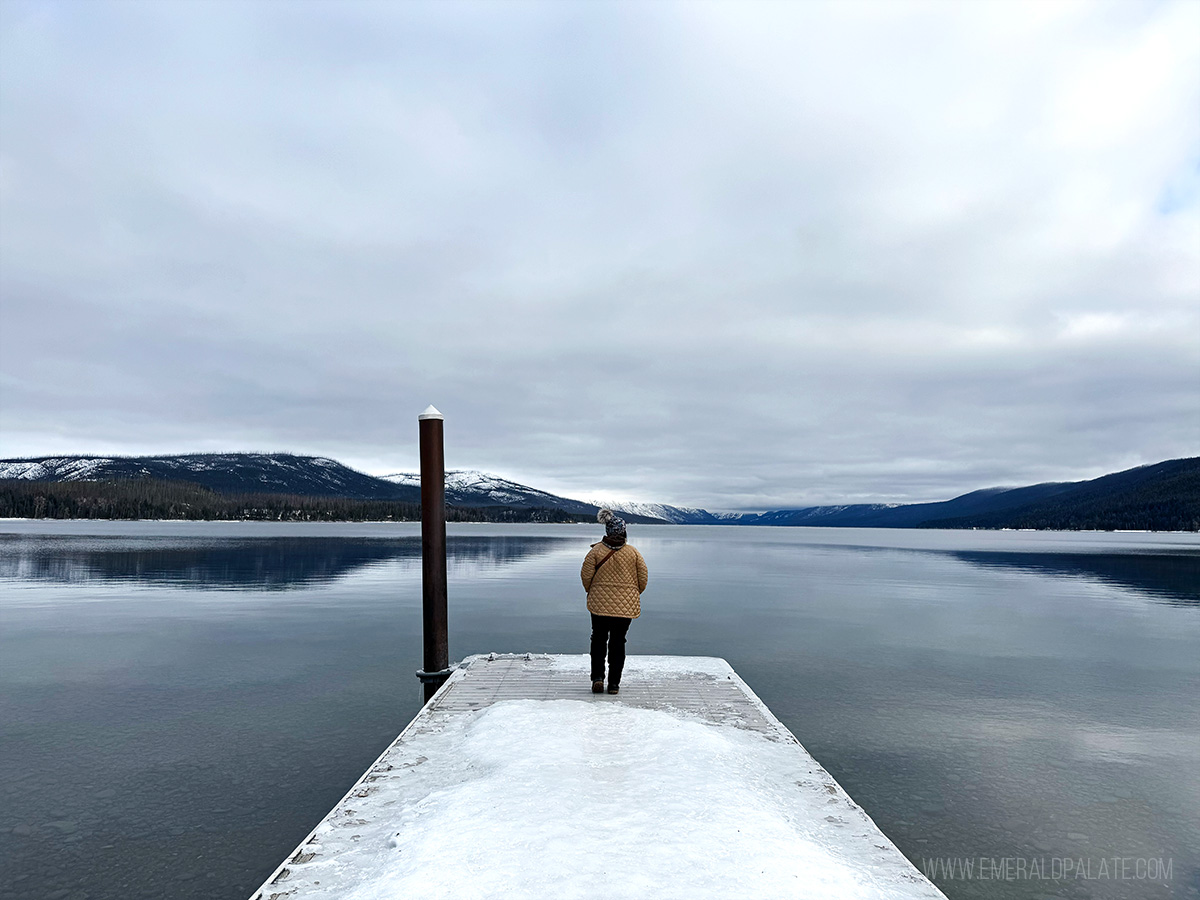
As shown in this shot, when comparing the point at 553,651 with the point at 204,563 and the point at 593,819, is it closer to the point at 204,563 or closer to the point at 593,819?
the point at 593,819

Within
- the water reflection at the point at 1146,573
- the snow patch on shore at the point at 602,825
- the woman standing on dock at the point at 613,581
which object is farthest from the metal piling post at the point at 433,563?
the water reflection at the point at 1146,573

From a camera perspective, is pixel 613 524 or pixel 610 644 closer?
pixel 613 524

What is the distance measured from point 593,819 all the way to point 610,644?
505cm

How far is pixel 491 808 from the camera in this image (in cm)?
595

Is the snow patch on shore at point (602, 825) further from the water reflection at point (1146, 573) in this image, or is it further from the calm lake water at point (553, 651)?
the water reflection at point (1146, 573)

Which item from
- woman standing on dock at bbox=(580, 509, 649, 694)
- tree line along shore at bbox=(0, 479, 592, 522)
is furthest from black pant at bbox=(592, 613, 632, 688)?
tree line along shore at bbox=(0, 479, 592, 522)

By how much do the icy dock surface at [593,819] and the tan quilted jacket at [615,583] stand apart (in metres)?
1.35

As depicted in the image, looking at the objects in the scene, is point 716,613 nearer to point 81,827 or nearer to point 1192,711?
point 1192,711

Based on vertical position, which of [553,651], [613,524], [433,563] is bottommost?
[553,651]

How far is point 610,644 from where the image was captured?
10734mm

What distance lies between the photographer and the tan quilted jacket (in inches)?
404

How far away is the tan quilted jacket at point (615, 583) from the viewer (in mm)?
10250

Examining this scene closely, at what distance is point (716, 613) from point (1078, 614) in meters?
15.1

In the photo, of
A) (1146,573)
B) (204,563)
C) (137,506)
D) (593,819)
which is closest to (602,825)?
(593,819)
